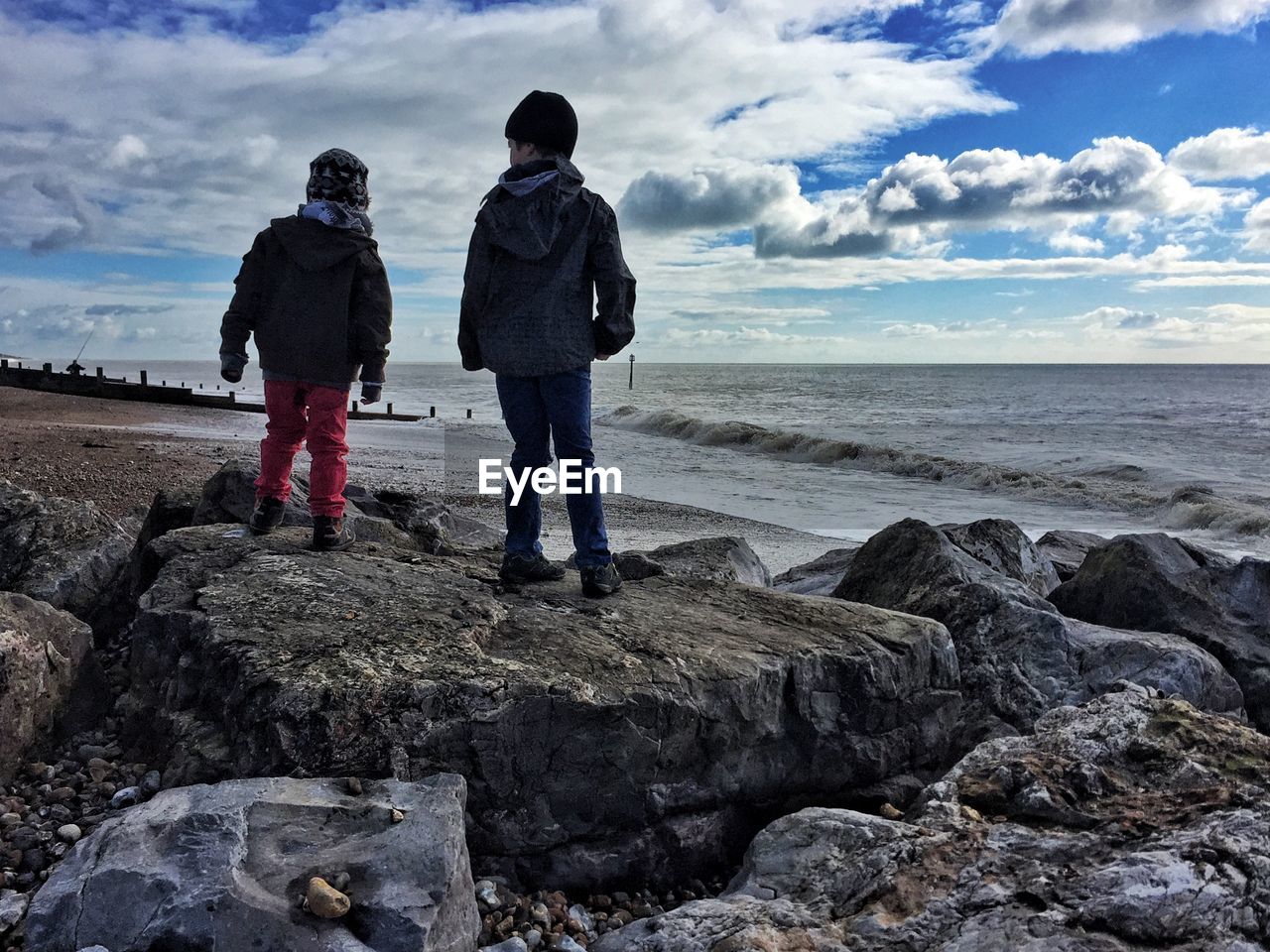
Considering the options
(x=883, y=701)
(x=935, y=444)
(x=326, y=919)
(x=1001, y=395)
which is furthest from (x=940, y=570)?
(x=1001, y=395)

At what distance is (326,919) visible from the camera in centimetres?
195

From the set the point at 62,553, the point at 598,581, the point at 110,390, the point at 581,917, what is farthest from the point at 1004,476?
the point at 110,390

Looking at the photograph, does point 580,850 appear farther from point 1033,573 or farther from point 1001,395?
point 1001,395

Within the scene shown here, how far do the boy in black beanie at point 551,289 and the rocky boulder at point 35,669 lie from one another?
1925mm

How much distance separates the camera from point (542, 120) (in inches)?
153

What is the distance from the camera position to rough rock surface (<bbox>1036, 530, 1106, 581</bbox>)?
22.7ft

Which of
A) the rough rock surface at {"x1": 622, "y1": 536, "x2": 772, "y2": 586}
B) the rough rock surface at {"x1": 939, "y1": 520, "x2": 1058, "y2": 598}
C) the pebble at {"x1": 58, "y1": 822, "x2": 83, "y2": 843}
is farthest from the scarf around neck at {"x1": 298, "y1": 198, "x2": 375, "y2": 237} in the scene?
the rough rock surface at {"x1": 939, "y1": 520, "x2": 1058, "y2": 598}

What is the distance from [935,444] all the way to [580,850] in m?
24.9

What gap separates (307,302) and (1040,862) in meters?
3.78

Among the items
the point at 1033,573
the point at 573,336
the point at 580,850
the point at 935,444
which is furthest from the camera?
the point at 935,444

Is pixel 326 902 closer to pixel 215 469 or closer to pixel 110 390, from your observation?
pixel 215 469

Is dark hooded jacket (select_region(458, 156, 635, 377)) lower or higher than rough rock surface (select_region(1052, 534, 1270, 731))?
higher

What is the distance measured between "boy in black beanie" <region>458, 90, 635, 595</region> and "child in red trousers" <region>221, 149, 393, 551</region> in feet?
2.28

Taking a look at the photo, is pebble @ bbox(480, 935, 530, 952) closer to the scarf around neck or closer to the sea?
the scarf around neck
